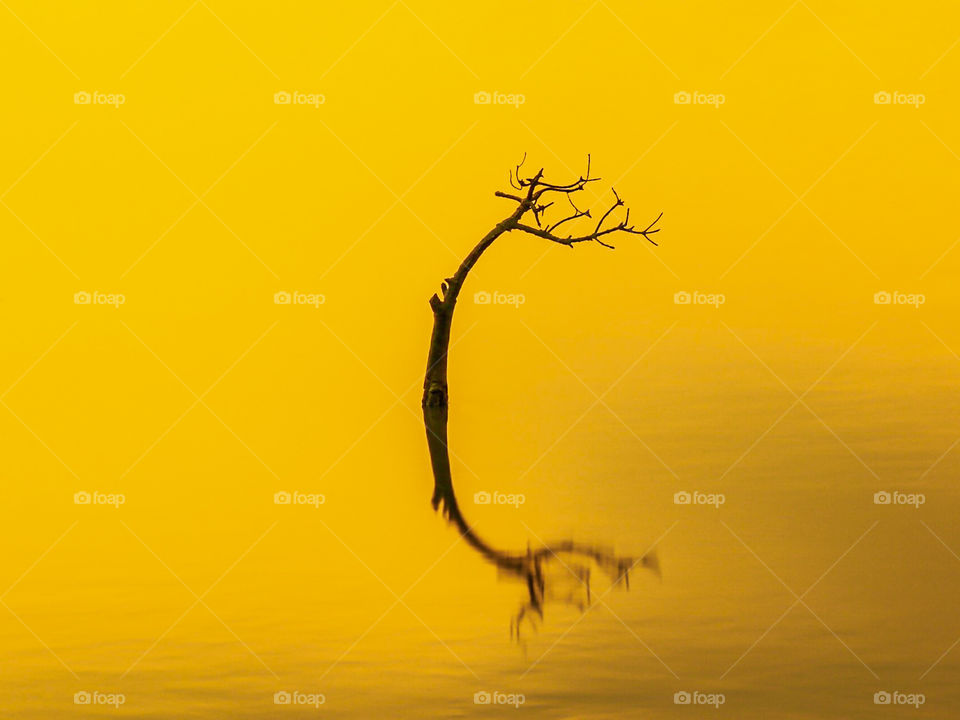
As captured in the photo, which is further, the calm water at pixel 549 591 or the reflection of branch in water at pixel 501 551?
the reflection of branch in water at pixel 501 551

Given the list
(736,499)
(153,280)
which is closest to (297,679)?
(736,499)

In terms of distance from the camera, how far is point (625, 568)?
1296 centimetres

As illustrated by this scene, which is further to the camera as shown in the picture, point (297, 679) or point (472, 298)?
point (472, 298)

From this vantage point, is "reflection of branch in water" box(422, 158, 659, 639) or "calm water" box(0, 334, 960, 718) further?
"reflection of branch in water" box(422, 158, 659, 639)

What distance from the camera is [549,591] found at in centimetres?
1248

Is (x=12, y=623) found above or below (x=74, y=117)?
below

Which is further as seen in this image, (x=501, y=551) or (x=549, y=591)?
(x=501, y=551)

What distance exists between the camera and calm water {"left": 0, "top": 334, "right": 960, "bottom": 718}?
1032 centimetres

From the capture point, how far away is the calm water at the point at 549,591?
33.9ft

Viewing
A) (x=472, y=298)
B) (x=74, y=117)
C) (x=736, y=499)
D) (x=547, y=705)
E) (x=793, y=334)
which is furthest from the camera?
(x=74, y=117)

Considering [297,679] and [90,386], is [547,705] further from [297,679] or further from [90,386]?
[90,386]

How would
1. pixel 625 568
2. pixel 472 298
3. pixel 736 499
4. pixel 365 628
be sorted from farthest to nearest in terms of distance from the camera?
pixel 472 298 < pixel 736 499 < pixel 625 568 < pixel 365 628

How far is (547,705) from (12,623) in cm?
457

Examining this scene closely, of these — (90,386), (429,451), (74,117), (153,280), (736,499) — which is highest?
(74,117)
